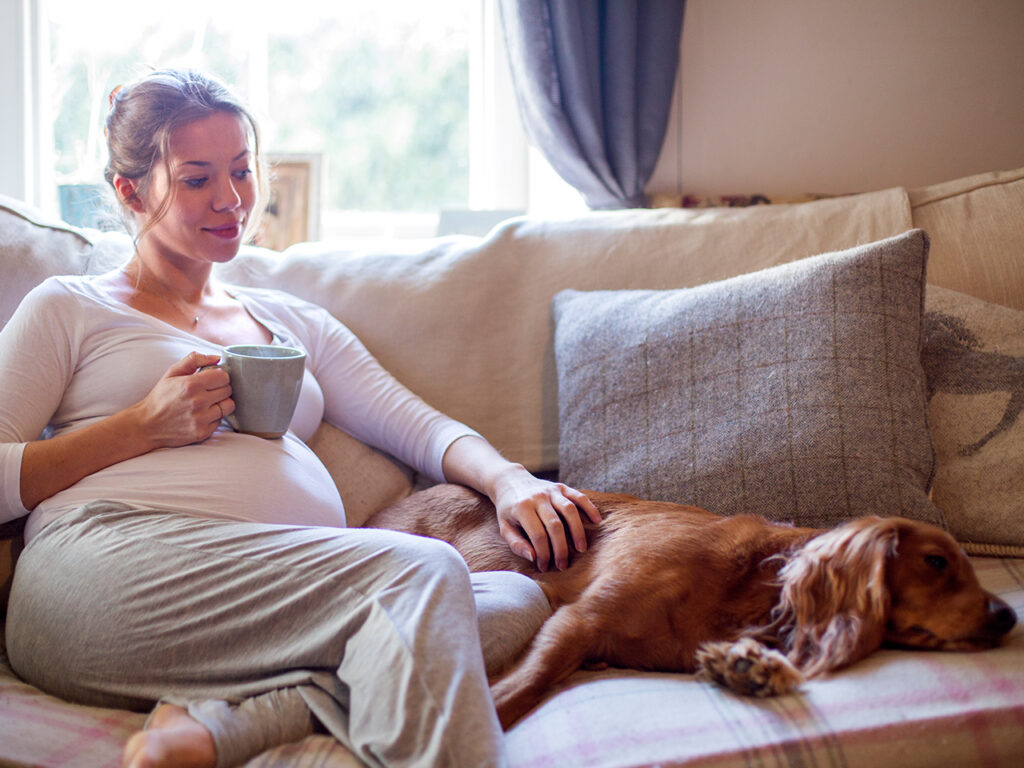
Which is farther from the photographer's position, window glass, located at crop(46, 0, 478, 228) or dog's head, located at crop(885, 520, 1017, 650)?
window glass, located at crop(46, 0, 478, 228)

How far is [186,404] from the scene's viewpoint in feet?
4.19

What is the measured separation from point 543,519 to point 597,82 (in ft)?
4.71

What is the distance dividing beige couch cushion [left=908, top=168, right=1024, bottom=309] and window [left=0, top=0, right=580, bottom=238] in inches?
43.3

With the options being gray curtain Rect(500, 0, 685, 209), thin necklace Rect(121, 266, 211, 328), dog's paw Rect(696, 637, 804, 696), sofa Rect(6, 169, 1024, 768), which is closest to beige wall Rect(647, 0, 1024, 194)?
gray curtain Rect(500, 0, 685, 209)

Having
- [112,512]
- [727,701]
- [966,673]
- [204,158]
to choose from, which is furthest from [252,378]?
[966,673]

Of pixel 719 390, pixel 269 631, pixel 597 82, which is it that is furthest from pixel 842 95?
pixel 269 631

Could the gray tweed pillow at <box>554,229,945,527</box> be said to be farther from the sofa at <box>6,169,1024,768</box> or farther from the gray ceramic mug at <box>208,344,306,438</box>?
the gray ceramic mug at <box>208,344,306,438</box>

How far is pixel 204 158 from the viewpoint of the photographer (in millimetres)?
1482

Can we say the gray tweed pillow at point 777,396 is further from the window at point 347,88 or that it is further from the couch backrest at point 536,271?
the window at point 347,88

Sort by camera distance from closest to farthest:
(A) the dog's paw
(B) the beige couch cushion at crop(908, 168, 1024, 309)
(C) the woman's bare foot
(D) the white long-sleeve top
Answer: (C) the woman's bare foot < (A) the dog's paw < (D) the white long-sleeve top < (B) the beige couch cushion at crop(908, 168, 1024, 309)

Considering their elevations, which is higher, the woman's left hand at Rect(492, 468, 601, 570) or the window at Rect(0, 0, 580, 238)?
the window at Rect(0, 0, 580, 238)

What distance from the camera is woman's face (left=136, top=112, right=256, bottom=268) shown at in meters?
1.47

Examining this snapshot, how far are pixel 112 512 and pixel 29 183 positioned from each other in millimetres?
1904

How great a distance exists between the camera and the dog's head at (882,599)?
3.60ft
